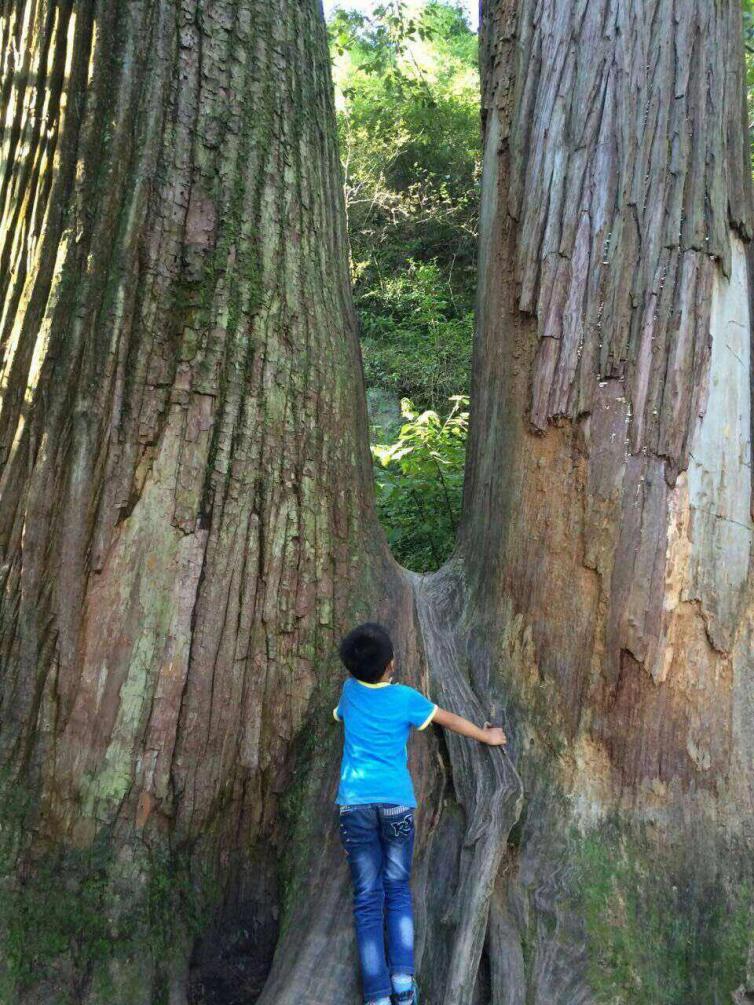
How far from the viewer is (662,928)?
3.16 m

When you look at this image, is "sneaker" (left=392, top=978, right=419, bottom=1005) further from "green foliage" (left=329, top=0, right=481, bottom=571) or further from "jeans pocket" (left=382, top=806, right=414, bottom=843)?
"green foliage" (left=329, top=0, right=481, bottom=571)

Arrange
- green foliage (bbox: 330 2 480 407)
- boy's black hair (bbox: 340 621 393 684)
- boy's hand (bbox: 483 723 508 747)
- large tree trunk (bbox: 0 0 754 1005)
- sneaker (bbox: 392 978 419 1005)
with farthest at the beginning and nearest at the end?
green foliage (bbox: 330 2 480 407) < boy's hand (bbox: 483 723 508 747) < boy's black hair (bbox: 340 621 393 684) < large tree trunk (bbox: 0 0 754 1005) < sneaker (bbox: 392 978 419 1005)

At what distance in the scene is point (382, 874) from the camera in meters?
3.16

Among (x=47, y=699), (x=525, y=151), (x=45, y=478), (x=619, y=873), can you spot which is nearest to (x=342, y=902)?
(x=619, y=873)

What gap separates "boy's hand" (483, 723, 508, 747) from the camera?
3.42 meters

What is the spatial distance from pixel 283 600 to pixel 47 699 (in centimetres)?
89

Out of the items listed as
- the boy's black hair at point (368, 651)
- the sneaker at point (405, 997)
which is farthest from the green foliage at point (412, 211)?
the sneaker at point (405, 997)

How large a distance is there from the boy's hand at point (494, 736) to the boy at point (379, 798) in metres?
0.11

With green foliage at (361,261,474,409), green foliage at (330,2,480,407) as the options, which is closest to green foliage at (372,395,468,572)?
green foliage at (361,261,474,409)

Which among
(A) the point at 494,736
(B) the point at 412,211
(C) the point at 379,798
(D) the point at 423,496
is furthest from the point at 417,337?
(C) the point at 379,798

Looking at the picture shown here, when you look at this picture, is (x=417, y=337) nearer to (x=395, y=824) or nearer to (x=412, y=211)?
(x=412, y=211)

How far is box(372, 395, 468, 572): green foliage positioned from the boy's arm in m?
2.66

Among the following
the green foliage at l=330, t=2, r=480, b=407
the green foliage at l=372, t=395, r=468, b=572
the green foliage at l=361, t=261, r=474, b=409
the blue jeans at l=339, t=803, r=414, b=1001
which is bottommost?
the blue jeans at l=339, t=803, r=414, b=1001

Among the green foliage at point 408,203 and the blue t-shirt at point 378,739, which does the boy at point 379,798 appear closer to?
the blue t-shirt at point 378,739
